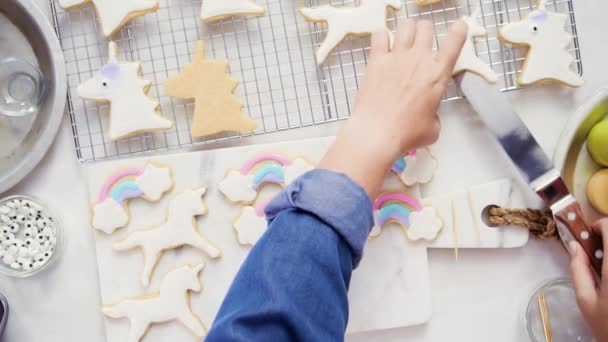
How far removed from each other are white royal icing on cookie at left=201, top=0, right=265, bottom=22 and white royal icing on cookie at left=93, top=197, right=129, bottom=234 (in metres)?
0.26

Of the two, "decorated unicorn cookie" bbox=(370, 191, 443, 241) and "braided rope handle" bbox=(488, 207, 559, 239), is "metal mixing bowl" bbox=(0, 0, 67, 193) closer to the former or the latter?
"decorated unicorn cookie" bbox=(370, 191, 443, 241)

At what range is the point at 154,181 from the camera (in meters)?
0.74

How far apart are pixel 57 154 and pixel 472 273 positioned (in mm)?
552

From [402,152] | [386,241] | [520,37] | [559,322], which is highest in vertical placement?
[520,37]

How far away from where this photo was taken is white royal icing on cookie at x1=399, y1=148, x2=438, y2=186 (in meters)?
0.72

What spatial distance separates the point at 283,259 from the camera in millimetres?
557

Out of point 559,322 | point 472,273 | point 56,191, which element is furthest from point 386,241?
point 56,191

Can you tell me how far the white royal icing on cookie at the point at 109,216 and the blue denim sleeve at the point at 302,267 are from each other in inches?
9.2

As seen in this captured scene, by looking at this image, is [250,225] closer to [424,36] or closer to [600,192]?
[424,36]

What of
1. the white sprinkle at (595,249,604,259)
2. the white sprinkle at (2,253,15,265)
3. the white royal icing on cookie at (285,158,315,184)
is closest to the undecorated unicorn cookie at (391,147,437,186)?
the white royal icing on cookie at (285,158,315,184)

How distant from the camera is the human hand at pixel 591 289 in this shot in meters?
0.65

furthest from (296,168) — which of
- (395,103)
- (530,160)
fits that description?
(530,160)

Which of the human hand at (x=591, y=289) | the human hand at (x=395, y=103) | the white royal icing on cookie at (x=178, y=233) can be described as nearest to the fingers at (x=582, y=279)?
the human hand at (x=591, y=289)

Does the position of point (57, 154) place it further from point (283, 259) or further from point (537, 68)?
point (537, 68)
